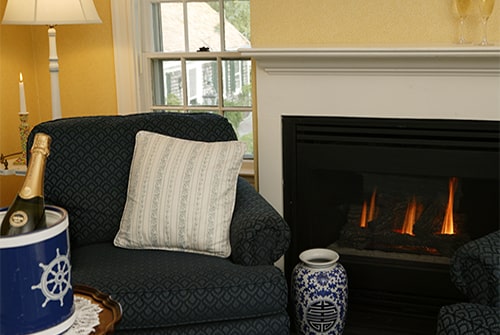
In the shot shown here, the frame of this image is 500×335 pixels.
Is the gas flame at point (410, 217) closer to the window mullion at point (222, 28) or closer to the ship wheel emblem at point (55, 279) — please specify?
the window mullion at point (222, 28)

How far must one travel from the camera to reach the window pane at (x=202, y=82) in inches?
142

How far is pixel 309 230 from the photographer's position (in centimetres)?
321

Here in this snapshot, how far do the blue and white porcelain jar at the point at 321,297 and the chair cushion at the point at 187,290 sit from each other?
15.4 inches

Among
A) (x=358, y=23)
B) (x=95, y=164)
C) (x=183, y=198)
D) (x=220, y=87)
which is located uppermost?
(x=358, y=23)

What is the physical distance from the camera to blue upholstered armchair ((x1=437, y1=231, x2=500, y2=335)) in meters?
1.90

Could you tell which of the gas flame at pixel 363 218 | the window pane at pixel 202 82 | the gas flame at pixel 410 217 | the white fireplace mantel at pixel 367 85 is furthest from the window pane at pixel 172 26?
the gas flame at pixel 410 217

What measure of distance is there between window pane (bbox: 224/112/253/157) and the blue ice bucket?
2213 mm

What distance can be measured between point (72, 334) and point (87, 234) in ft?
4.35

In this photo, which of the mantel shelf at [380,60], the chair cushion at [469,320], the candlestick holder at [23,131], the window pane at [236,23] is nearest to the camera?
the chair cushion at [469,320]

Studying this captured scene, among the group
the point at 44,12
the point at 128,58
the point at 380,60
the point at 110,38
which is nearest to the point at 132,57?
the point at 128,58

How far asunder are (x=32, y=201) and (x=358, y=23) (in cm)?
186

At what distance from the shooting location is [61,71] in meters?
3.77

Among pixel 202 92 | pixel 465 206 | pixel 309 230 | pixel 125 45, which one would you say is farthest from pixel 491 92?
pixel 125 45

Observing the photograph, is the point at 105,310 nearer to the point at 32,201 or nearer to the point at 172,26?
the point at 32,201
